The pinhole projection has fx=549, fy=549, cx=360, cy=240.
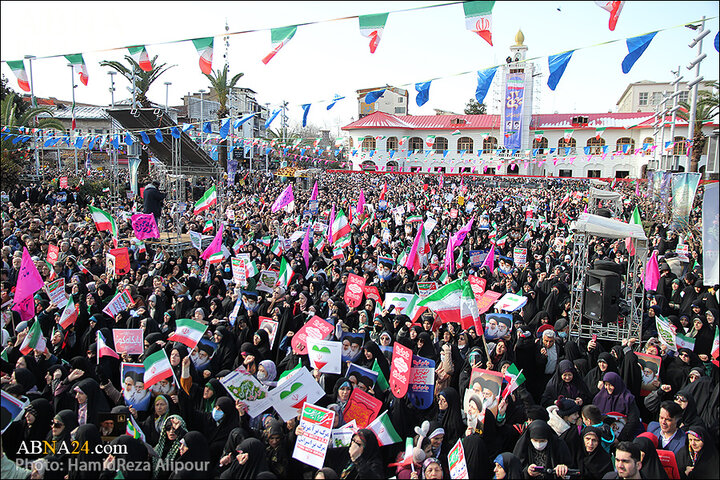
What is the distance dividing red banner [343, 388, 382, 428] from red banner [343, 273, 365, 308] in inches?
135

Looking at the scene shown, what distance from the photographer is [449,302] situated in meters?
6.75

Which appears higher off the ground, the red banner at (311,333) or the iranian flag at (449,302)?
the iranian flag at (449,302)

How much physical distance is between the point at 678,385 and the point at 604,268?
216 centimetres

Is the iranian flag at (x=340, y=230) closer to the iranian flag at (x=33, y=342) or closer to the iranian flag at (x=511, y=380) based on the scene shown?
the iranian flag at (x=33, y=342)

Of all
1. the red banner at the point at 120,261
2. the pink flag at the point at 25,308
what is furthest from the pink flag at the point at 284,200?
the pink flag at the point at 25,308

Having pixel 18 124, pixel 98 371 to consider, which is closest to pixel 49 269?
pixel 98 371

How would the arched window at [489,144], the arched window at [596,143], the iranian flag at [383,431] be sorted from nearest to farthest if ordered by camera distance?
the iranian flag at [383,431] < the arched window at [596,143] < the arched window at [489,144]

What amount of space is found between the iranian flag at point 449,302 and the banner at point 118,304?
424 centimetres

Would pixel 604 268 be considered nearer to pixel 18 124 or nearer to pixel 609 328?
pixel 609 328

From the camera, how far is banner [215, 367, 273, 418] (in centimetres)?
493

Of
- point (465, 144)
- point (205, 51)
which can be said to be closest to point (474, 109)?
point (465, 144)

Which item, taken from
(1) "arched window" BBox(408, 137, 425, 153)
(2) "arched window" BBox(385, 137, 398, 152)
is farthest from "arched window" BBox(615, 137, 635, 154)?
(2) "arched window" BBox(385, 137, 398, 152)

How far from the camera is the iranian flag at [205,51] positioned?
27.7 ft

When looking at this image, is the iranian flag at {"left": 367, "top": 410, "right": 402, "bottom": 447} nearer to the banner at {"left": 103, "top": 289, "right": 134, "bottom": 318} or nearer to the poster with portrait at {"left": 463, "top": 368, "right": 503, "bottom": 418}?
the poster with portrait at {"left": 463, "top": 368, "right": 503, "bottom": 418}
